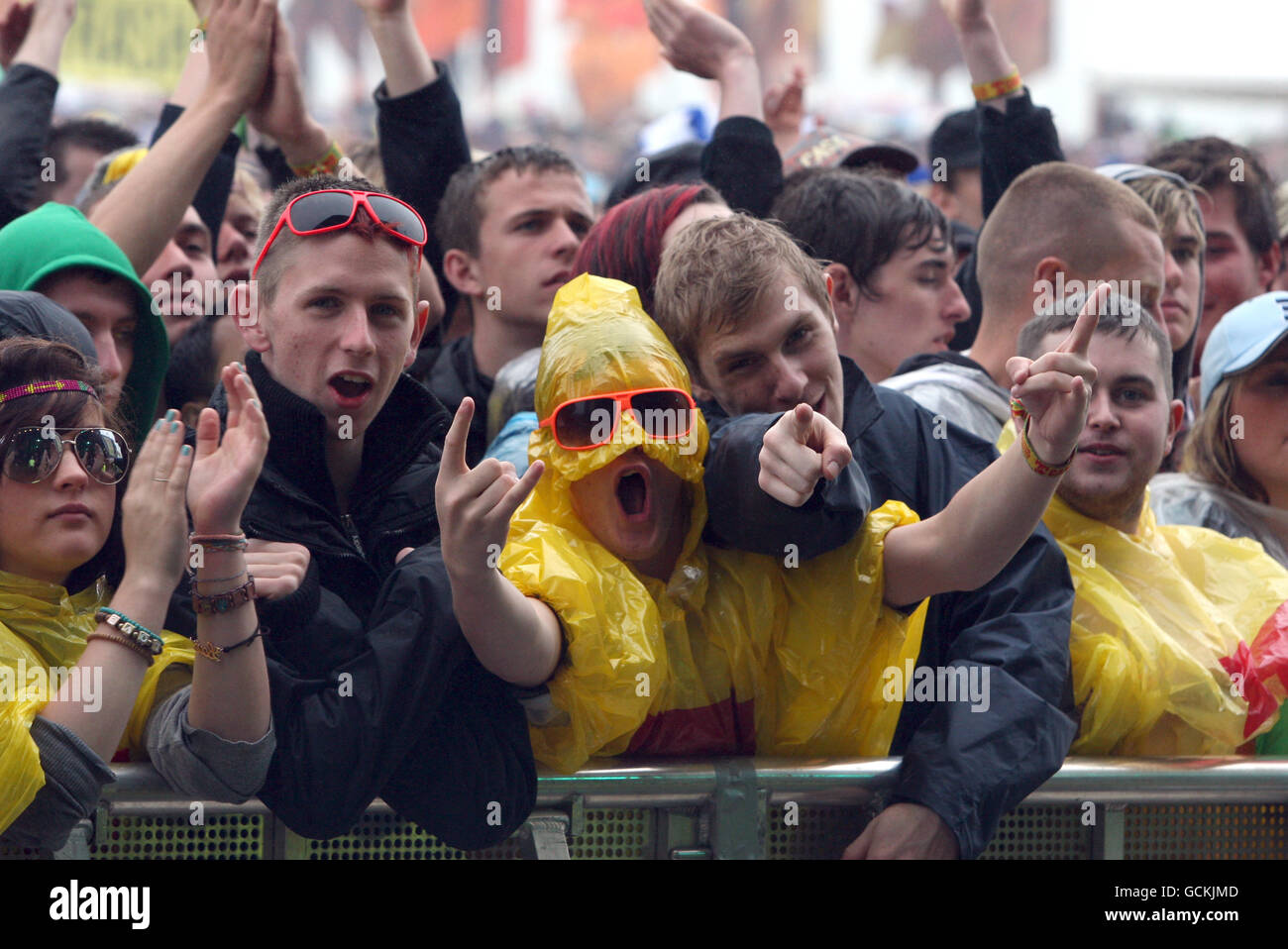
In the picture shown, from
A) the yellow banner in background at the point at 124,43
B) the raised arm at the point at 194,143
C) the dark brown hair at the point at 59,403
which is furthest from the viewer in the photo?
the yellow banner in background at the point at 124,43

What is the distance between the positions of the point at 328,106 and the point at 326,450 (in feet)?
97.3

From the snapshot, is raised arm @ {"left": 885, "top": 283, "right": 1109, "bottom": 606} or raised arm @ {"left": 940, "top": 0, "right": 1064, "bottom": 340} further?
raised arm @ {"left": 940, "top": 0, "right": 1064, "bottom": 340}

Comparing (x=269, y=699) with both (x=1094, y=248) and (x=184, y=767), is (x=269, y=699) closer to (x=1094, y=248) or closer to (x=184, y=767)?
(x=184, y=767)

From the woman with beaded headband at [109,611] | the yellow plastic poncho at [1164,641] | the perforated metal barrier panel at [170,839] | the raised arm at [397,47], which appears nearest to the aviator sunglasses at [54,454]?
the woman with beaded headband at [109,611]

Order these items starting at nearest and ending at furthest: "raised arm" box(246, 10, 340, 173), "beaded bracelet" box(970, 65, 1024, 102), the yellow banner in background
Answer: "raised arm" box(246, 10, 340, 173) → "beaded bracelet" box(970, 65, 1024, 102) → the yellow banner in background

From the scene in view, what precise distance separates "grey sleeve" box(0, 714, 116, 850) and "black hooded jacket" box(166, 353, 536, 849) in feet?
0.80

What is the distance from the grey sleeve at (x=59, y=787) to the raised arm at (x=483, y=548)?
561mm

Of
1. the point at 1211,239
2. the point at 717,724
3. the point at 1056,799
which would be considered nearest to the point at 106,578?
the point at 717,724

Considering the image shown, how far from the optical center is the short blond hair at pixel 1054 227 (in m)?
3.75

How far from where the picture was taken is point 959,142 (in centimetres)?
544

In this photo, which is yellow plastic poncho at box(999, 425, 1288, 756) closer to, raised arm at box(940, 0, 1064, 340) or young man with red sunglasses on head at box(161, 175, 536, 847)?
young man with red sunglasses on head at box(161, 175, 536, 847)

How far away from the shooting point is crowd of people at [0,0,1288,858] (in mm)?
2262

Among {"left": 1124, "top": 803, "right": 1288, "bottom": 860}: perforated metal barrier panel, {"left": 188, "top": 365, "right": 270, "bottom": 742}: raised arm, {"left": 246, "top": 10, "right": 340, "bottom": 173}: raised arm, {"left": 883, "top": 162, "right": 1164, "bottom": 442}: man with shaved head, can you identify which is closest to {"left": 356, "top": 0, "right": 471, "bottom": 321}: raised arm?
{"left": 246, "top": 10, "right": 340, "bottom": 173}: raised arm

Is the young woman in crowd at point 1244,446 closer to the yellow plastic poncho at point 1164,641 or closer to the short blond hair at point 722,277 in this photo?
the yellow plastic poncho at point 1164,641
